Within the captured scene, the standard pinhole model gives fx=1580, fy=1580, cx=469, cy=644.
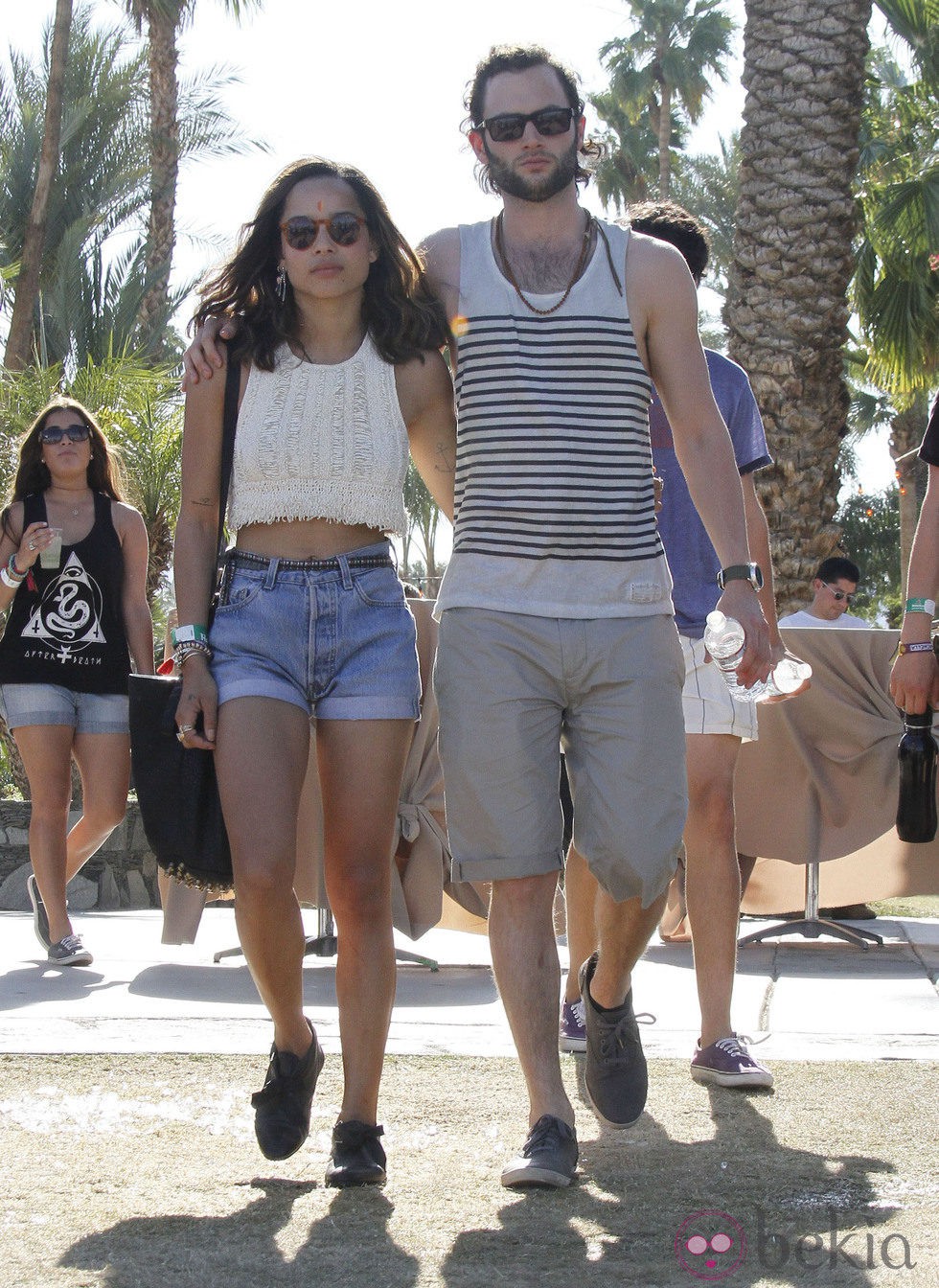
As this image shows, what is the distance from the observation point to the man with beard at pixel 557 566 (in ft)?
10.3

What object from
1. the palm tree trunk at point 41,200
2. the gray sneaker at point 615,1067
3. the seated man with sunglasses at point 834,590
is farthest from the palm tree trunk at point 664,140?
the gray sneaker at point 615,1067

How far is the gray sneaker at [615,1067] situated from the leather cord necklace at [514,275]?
1475 millimetres

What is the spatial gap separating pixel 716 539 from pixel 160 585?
9720mm

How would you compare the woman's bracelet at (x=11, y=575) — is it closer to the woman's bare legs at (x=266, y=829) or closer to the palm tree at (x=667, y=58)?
the woman's bare legs at (x=266, y=829)

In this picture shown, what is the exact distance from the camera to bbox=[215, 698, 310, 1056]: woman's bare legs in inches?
118

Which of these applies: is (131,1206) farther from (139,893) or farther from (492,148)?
(139,893)

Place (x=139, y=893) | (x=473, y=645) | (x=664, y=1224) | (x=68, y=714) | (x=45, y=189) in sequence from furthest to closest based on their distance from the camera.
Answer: (x=45, y=189) → (x=139, y=893) → (x=68, y=714) → (x=473, y=645) → (x=664, y=1224)

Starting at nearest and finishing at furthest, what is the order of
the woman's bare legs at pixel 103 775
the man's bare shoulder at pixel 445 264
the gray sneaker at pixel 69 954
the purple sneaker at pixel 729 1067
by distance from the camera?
1. the man's bare shoulder at pixel 445 264
2. the purple sneaker at pixel 729 1067
3. the gray sneaker at pixel 69 954
4. the woman's bare legs at pixel 103 775

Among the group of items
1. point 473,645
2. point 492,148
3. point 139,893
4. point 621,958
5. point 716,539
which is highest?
point 492,148

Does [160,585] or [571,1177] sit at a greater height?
[160,585]

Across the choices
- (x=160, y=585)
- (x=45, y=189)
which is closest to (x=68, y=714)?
(x=160, y=585)

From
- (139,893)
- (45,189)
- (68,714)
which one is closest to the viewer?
(68,714)

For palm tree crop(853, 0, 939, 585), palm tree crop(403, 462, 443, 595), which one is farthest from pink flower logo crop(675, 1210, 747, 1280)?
palm tree crop(403, 462, 443, 595)

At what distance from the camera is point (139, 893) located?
9.08 metres
